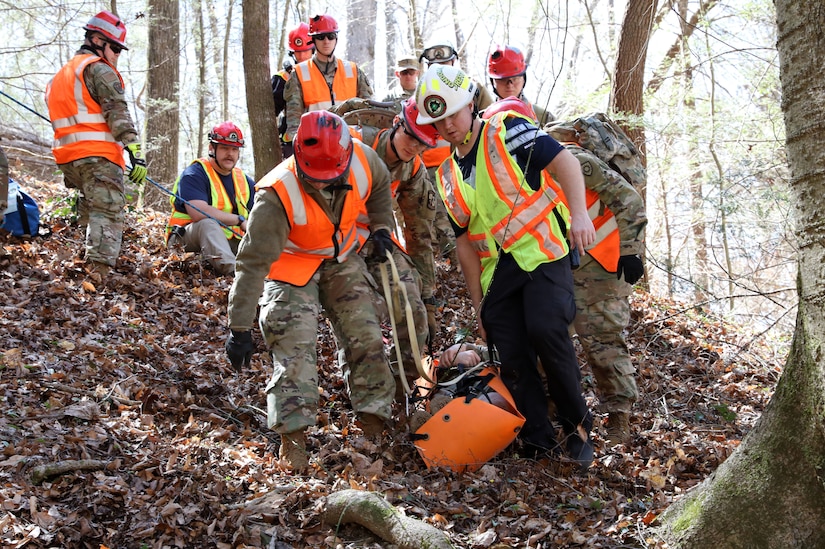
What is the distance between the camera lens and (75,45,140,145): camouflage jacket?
24.1 feet

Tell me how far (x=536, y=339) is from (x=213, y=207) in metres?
5.17

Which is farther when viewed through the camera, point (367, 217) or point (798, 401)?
point (367, 217)

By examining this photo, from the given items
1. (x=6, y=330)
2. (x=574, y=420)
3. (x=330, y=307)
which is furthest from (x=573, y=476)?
(x=6, y=330)

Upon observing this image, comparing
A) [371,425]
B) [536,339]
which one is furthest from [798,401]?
[371,425]

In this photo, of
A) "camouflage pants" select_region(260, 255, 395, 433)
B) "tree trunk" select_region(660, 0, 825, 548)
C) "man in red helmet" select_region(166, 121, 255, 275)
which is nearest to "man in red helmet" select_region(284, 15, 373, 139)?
"man in red helmet" select_region(166, 121, 255, 275)

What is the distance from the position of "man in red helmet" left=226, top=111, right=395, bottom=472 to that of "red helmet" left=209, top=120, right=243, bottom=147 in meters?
3.51

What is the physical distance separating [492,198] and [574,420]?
148 centimetres

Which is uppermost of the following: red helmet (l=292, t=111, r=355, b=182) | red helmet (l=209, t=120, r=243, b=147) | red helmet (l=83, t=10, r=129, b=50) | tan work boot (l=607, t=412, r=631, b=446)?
red helmet (l=83, t=10, r=129, b=50)

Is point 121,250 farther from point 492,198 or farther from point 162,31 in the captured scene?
point 492,198

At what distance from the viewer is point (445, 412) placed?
4.61m

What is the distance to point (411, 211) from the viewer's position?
20.5ft

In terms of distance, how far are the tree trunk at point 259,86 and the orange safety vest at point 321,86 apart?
0.41 meters

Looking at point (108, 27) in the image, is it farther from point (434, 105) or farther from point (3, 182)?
point (434, 105)

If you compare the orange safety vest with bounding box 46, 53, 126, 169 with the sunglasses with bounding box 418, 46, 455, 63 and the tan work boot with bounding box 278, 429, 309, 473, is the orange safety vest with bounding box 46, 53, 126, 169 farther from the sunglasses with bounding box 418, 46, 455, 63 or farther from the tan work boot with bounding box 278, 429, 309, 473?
the tan work boot with bounding box 278, 429, 309, 473
